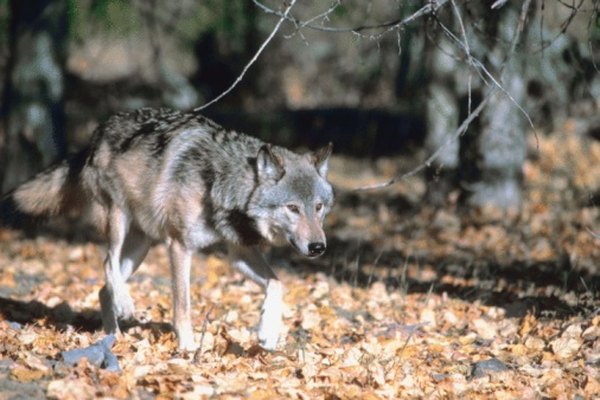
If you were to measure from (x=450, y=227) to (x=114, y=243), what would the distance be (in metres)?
5.73

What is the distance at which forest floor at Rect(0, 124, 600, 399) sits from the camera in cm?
508

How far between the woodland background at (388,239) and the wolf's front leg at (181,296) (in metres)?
0.16

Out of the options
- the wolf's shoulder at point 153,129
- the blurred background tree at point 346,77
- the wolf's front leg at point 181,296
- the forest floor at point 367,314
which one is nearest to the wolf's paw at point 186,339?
the wolf's front leg at point 181,296

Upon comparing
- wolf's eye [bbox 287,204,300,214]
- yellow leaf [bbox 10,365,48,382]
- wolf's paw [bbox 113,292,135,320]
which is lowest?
wolf's paw [bbox 113,292,135,320]

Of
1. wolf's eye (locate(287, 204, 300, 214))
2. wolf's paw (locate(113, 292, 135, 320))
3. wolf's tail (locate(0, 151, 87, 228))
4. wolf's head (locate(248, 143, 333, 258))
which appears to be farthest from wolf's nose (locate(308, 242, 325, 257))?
wolf's tail (locate(0, 151, 87, 228))

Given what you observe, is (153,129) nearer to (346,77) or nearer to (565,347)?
(565,347)

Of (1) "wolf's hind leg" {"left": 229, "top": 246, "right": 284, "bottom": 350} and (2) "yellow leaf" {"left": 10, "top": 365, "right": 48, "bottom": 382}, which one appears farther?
(1) "wolf's hind leg" {"left": 229, "top": 246, "right": 284, "bottom": 350}

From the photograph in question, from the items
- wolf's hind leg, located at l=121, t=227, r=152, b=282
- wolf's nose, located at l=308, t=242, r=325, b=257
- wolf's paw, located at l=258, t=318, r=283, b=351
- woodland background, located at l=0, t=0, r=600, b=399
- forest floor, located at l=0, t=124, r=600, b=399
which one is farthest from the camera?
wolf's hind leg, located at l=121, t=227, r=152, b=282

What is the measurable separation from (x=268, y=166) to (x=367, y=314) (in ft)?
6.64

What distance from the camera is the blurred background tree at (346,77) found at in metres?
8.66

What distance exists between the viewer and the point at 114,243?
6941 mm

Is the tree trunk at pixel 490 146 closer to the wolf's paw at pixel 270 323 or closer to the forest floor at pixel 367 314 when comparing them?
the forest floor at pixel 367 314

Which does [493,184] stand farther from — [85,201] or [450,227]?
[85,201]

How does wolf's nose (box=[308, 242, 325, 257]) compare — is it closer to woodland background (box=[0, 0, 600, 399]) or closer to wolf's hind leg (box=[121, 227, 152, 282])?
woodland background (box=[0, 0, 600, 399])
